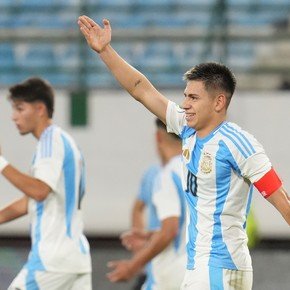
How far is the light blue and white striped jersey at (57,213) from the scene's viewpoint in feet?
19.9

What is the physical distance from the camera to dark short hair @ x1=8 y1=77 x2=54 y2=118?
636cm

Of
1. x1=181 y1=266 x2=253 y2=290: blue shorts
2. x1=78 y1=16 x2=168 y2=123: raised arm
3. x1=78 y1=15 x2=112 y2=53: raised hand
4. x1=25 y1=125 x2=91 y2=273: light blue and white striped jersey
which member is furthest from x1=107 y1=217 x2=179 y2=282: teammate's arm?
x1=78 y1=15 x2=112 y2=53: raised hand

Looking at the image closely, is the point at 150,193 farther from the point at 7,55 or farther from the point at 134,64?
the point at 7,55

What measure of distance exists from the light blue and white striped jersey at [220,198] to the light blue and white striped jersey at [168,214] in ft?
4.94

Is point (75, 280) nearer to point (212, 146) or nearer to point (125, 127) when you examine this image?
point (212, 146)

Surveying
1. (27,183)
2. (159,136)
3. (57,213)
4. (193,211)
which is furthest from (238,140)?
(159,136)

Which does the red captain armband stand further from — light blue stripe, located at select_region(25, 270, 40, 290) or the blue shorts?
light blue stripe, located at select_region(25, 270, 40, 290)

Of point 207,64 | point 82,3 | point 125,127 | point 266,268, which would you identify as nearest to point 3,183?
point 125,127

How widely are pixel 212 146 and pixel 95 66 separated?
1015cm

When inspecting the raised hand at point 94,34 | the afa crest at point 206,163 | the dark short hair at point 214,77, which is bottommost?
the afa crest at point 206,163

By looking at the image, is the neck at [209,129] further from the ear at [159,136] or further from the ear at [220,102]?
the ear at [159,136]

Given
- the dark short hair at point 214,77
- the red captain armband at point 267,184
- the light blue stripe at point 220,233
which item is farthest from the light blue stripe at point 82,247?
the red captain armband at point 267,184

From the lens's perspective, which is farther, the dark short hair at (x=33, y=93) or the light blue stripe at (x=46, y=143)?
the dark short hair at (x=33, y=93)

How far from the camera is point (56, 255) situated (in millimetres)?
6074
